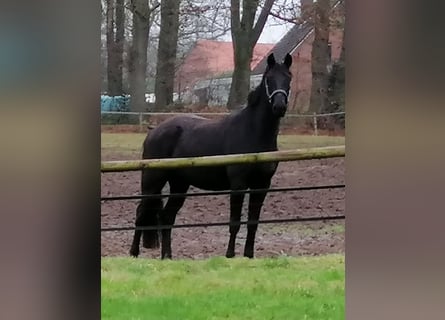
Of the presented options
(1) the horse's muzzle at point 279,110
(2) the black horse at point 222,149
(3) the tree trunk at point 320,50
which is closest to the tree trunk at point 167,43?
(2) the black horse at point 222,149

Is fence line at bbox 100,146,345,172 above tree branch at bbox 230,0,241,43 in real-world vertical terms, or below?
below

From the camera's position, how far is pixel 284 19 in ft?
7.02

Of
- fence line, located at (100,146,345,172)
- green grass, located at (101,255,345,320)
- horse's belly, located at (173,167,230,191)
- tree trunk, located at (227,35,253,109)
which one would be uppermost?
tree trunk, located at (227,35,253,109)

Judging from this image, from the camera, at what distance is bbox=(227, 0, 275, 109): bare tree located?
7.00 ft

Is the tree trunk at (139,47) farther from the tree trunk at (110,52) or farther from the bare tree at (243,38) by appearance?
the bare tree at (243,38)

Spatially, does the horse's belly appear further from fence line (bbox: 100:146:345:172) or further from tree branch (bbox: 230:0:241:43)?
tree branch (bbox: 230:0:241:43)

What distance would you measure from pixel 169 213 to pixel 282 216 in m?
0.40

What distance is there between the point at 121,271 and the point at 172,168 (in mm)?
392

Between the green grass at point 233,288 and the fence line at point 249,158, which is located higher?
the fence line at point 249,158

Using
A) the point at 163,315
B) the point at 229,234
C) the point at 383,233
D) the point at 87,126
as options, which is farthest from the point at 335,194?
the point at 87,126

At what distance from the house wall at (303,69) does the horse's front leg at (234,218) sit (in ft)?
1.21

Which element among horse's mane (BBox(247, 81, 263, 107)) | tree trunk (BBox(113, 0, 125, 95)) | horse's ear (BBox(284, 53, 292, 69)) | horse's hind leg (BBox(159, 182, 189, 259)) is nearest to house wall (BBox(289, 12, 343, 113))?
horse's ear (BBox(284, 53, 292, 69))

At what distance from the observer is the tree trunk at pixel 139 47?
6.87 feet

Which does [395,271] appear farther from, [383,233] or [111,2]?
[111,2]
